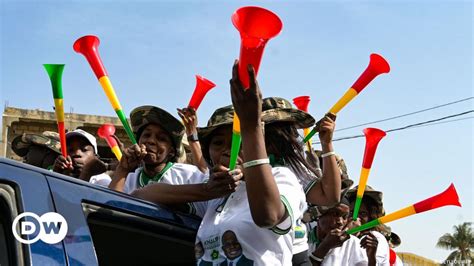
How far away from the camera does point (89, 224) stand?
2.22 meters

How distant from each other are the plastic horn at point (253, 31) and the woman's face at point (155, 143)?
1.66 metres

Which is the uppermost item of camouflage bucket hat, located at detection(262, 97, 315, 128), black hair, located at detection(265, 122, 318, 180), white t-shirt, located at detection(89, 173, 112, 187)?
white t-shirt, located at detection(89, 173, 112, 187)

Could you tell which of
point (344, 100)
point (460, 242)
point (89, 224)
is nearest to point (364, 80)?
point (344, 100)

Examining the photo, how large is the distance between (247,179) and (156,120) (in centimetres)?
164

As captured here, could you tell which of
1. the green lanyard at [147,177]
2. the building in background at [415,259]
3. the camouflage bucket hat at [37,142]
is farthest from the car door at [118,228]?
the building in background at [415,259]

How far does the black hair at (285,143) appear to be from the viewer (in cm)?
279

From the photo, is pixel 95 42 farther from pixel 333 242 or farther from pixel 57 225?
pixel 57 225

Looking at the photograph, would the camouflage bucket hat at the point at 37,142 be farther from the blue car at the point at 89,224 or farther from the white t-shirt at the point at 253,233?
the white t-shirt at the point at 253,233

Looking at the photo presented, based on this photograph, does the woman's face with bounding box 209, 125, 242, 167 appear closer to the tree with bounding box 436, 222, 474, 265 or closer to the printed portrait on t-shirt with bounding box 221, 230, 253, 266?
the printed portrait on t-shirt with bounding box 221, 230, 253, 266

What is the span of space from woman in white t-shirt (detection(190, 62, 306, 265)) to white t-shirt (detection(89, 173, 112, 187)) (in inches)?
56.0

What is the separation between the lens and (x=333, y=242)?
3.99 meters

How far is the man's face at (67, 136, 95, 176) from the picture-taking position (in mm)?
4508

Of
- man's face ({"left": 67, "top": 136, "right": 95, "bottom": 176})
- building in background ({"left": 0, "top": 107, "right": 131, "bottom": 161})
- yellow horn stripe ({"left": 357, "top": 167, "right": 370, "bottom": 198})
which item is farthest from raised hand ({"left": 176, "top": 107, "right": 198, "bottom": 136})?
building in background ({"left": 0, "top": 107, "right": 131, "bottom": 161})

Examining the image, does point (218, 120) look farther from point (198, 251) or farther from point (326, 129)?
point (326, 129)
